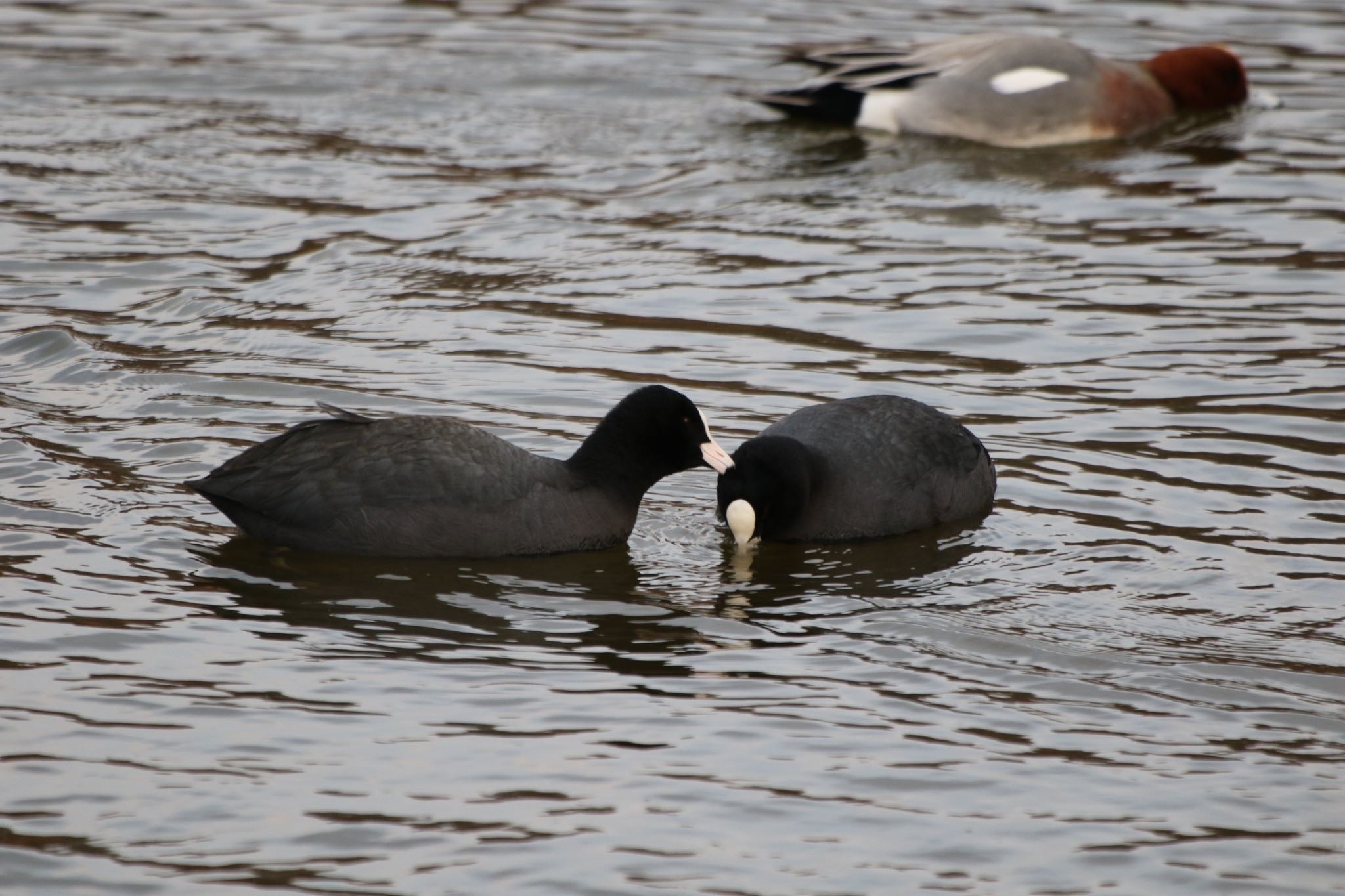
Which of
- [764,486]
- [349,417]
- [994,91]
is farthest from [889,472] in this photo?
[994,91]

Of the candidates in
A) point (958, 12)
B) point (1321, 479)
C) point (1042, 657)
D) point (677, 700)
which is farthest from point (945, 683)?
point (958, 12)

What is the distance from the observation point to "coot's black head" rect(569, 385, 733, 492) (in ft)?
24.1

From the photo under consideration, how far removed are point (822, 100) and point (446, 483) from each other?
8.08 metres

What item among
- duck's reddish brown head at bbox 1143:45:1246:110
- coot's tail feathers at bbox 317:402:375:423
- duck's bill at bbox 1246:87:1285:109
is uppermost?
duck's reddish brown head at bbox 1143:45:1246:110

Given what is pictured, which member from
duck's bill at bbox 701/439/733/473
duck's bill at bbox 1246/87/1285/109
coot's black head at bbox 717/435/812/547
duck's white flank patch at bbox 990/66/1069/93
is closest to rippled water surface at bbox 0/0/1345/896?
duck's bill at bbox 1246/87/1285/109

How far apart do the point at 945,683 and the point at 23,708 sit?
2975 mm

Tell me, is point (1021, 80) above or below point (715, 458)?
above

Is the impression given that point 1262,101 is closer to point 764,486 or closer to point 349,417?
point 764,486

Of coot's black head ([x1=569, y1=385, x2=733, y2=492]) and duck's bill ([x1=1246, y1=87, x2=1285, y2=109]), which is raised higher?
duck's bill ([x1=1246, y1=87, x2=1285, y2=109])

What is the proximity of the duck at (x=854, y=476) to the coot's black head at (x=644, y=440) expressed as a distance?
0.19 meters

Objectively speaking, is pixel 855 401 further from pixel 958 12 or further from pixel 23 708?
pixel 958 12

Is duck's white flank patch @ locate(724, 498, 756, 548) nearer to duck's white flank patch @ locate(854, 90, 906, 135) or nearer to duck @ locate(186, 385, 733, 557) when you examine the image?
duck @ locate(186, 385, 733, 557)

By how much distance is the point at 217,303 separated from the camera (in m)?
10.3

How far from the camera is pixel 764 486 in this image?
7340 mm
